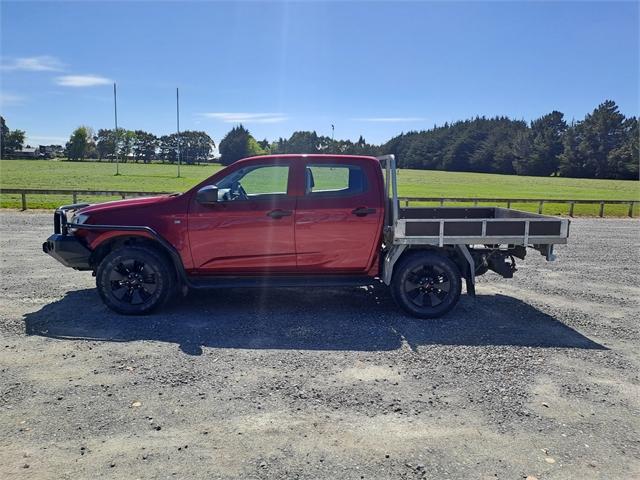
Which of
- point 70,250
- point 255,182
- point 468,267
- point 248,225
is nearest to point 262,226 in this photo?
point 248,225

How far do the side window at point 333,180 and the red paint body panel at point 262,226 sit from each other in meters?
0.07

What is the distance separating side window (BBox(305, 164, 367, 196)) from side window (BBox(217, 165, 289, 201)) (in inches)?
12.1

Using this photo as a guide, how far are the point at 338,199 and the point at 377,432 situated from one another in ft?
9.91

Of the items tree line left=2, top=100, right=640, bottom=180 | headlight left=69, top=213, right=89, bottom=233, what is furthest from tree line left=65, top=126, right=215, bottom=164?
headlight left=69, top=213, right=89, bottom=233

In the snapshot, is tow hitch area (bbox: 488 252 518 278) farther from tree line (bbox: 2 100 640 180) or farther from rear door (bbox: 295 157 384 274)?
tree line (bbox: 2 100 640 180)

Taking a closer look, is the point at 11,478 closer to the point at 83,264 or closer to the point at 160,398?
the point at 160,398

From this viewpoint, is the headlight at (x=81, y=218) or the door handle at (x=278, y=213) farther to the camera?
the headlight at (x=81, y=218)

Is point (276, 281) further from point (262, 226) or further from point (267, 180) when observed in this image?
point (267, 180)

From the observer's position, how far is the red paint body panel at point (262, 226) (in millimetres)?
5582

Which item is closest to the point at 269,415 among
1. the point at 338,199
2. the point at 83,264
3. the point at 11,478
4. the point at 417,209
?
the point at 11,478

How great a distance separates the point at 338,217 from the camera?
5633 mm

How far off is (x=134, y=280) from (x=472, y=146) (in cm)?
11036

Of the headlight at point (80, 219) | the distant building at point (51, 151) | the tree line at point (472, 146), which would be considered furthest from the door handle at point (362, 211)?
the distant building at point (51, 151)

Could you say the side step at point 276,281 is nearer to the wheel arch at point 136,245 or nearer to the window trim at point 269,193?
the wheel arch at point 136,245
